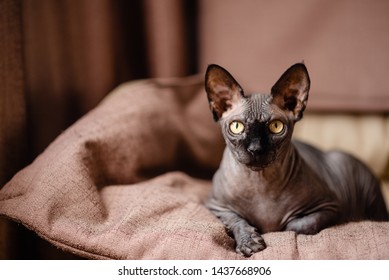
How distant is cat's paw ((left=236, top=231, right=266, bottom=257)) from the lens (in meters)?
Answer: 1.00

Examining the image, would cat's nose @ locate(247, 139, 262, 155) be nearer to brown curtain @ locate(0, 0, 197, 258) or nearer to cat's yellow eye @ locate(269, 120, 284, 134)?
cat's yellow eye @ locate(269, 120, 284, 134)

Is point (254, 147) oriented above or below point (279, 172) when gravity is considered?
above

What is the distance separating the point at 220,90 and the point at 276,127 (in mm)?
168

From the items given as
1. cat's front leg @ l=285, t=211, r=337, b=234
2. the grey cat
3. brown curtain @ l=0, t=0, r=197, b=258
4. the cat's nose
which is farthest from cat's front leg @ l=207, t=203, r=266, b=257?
brown curtain @ l=0, t=0, r=197, b=258

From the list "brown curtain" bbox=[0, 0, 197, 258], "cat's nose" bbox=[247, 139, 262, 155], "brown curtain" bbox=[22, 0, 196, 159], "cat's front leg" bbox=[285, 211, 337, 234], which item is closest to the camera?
"cat's nose" bbox=[247, 139, 262, 155]

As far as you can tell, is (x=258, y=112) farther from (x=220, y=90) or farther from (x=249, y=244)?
(x=249, y=244)

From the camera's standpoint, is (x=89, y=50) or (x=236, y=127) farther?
(x=89, y=50)

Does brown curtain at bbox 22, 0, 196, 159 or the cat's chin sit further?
brown curtain at bbox 22, 0, 196, 159

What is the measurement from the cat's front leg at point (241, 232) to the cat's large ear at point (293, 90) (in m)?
0.29

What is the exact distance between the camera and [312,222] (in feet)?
3.63

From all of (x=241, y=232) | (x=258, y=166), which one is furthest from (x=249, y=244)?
(x=258, y=166)

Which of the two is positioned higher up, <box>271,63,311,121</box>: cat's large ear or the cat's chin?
<box>271,63,311,121</box>: cat's large ear

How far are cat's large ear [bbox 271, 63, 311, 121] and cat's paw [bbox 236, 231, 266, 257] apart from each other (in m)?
0.30
